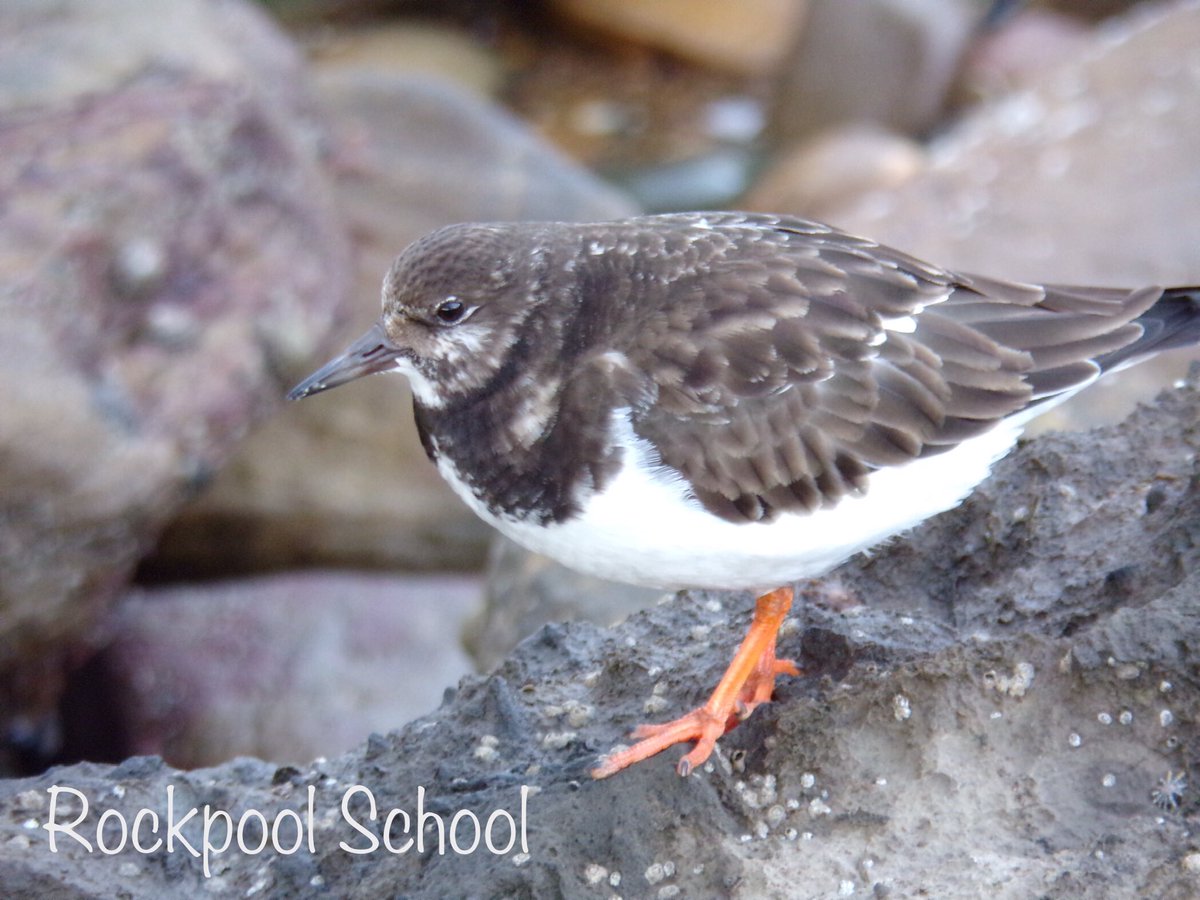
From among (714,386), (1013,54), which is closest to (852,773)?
(714,386)

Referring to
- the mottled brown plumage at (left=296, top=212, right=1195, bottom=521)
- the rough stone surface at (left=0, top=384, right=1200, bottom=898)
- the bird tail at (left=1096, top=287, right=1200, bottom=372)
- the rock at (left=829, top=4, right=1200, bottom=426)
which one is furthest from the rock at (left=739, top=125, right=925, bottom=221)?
the rough stone surface at (left=0, top=384, right=1200, bottom=898)

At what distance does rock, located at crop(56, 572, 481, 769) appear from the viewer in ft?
23.2

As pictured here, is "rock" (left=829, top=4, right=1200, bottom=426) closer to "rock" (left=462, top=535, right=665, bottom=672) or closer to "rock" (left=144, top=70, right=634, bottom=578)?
"rock" (left=144, top=70, right=634, bottom=578)

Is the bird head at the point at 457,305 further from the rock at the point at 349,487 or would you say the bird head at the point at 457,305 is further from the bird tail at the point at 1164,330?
the rock at the point at 349,487

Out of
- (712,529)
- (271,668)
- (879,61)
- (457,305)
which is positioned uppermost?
(457,305)

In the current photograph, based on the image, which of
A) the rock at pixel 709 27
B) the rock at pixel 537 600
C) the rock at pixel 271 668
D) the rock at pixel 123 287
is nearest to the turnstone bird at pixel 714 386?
the rock at pixel 537 600

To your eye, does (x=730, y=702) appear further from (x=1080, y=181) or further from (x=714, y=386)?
(x=1080, y=181)

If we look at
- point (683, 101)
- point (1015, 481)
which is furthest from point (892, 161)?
point (1015, 481)

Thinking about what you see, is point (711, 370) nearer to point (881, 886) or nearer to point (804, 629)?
point (804, 629)

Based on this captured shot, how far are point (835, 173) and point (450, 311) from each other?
28.0 feet

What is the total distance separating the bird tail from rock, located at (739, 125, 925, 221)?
7.24 meters

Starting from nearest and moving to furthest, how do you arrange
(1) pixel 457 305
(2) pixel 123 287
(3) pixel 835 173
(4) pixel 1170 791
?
(4) pixel 1170 791, (1) pixel 457 305, (2) pixel 123 287, (3) pixel 835 173

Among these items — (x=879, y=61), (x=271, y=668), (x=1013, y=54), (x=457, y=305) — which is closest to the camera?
(x=457, y=305)

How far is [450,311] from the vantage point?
3.91m
